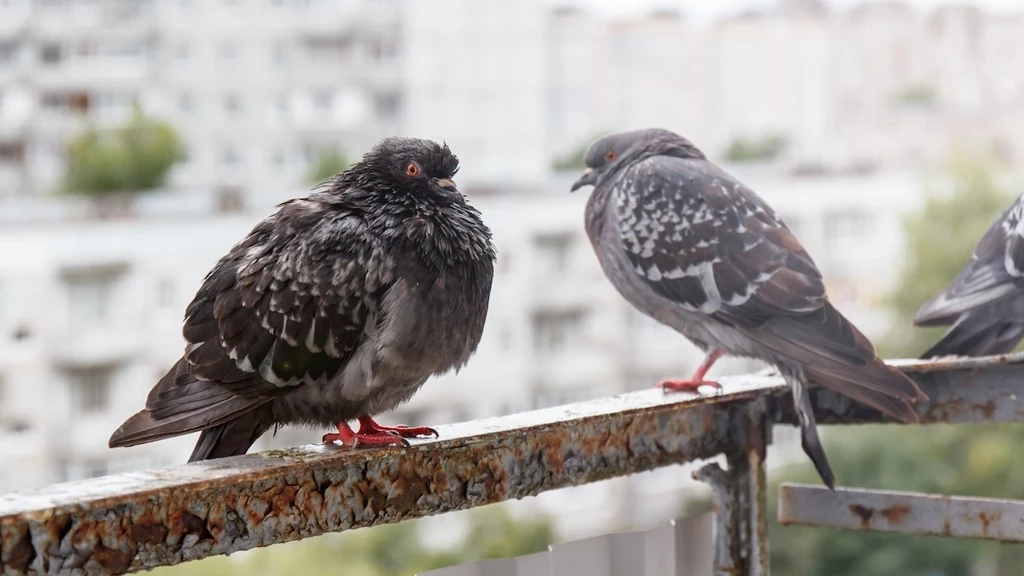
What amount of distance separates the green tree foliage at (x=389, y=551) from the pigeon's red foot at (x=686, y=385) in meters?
17.5

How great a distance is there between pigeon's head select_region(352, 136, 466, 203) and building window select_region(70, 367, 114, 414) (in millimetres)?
20556

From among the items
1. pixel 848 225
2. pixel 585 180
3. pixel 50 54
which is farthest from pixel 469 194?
pixel 585 180

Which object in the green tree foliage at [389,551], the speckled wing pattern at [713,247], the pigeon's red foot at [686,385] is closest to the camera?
the pigeon's red foot at [686,385]

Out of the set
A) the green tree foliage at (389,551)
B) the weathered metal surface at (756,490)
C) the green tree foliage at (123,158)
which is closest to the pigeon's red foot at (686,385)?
the weathered metal surface at (756,490)

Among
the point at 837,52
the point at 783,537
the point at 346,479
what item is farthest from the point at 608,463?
the point at 837,52

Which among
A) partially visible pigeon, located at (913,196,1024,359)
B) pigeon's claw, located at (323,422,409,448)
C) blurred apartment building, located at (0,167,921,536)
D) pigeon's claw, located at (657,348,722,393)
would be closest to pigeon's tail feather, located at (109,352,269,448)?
pigeon's claw, located at (323,422,409,448)

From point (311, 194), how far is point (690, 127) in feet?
104

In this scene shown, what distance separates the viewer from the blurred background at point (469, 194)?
68.7 ft

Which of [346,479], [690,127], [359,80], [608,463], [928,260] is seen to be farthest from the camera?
[690,127]

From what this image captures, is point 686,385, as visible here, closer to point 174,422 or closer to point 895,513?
point 895,513

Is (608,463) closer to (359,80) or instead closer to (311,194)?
(311,194)

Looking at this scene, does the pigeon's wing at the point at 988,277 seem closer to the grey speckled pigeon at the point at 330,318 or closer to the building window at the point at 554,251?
the grey speckled pigeon at the point at 330,318

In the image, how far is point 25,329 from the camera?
20484 mm

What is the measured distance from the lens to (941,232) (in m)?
24.7
